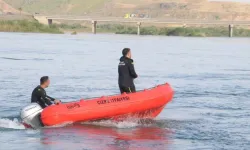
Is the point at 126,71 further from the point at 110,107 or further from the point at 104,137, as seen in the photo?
the point at 104,137

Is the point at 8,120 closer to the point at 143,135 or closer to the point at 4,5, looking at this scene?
the point at 143,135

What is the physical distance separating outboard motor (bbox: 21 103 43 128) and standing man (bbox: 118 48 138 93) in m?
2.31

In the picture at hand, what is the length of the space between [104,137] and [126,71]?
6.78 ft

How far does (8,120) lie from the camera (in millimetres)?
19000

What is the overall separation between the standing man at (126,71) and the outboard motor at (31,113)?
2314 millimetres

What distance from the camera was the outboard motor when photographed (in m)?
A: 16.9

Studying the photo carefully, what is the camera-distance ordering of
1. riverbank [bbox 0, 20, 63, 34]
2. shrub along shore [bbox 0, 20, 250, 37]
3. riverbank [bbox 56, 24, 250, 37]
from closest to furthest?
riverbank [bbox 0, 20, 63, 34]
shrub along shore [bbox 0, 20, 250, 37]
riverbank [bbox 56, 24, 250, 37]

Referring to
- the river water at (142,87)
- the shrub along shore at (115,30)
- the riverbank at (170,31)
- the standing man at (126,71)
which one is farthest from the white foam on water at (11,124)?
the riverbank at (170,31)

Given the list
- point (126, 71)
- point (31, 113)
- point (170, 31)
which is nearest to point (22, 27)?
point (170, 31)

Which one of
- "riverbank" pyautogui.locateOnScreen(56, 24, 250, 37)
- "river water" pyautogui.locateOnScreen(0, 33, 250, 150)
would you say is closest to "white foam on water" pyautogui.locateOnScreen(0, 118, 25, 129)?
"river water" pyautogui.locateOnScreen(0, 33, 250, 150)

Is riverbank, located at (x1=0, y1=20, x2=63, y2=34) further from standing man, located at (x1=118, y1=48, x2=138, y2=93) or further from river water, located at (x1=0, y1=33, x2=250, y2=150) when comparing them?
standing man, located at (x1=118, y1=48, x2=138, y2=93)

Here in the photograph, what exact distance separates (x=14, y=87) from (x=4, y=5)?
16125 centimetres

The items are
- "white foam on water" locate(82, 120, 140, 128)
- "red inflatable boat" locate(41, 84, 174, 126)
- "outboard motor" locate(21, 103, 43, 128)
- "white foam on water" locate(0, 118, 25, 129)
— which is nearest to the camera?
"outboard motor" locate(21, 103, 43, 128)

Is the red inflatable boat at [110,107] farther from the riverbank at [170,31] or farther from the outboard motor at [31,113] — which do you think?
the riverbank at [170,31]
